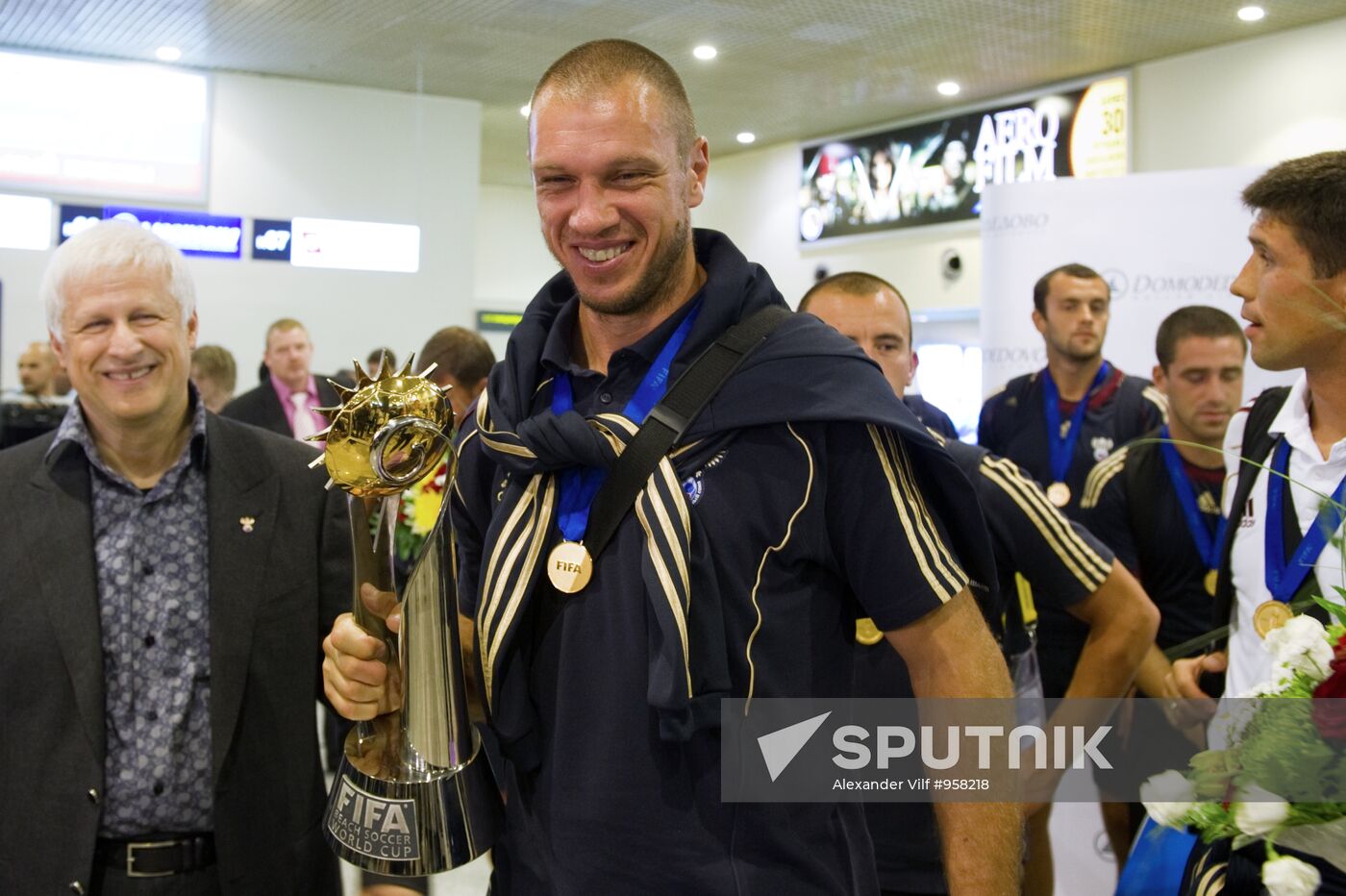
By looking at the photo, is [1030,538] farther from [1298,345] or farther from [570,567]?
[570,567]

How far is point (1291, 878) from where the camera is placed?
147 centimetres

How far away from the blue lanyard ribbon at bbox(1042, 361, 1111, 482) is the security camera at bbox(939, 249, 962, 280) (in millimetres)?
8208

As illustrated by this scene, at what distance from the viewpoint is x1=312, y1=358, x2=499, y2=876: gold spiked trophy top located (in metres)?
1.43

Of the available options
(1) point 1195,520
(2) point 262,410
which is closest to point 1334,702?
(1) point 1195,520

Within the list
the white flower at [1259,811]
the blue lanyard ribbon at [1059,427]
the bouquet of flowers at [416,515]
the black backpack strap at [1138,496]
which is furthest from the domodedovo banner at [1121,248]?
the white flower at [1259,811]

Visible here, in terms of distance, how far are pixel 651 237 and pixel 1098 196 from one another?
5.37 m

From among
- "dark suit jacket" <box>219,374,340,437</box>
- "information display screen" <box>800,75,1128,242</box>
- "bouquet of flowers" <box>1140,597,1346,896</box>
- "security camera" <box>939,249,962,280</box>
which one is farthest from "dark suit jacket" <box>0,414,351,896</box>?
"security camera" <box>939,249,962,280</box>

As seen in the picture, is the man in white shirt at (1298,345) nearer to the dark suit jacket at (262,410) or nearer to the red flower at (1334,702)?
the red flower at (1334,702)

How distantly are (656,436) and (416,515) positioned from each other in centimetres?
262

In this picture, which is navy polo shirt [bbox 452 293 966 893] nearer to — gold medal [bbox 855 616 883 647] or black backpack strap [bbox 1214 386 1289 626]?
gold medal [bbox 855 616 883 647]

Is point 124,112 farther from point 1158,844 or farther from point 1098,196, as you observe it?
point 1158,844

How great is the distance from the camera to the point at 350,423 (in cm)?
142

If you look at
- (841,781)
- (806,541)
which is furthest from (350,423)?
(841,781)

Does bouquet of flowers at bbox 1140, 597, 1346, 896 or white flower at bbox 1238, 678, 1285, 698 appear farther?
white flower at bbox 1238, 678, 1285, 698
